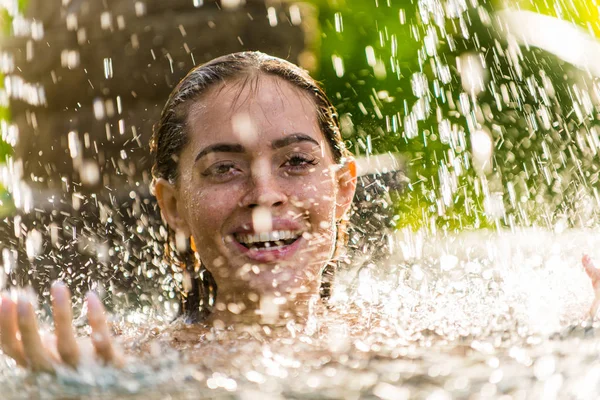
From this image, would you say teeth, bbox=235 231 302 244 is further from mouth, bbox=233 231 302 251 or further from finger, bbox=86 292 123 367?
finger, bbox=86 292 123 367

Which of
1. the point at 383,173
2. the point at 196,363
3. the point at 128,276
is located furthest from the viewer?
the point at 383,173

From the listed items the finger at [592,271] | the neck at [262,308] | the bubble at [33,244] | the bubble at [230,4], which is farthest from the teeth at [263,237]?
the bubble at [230,4]

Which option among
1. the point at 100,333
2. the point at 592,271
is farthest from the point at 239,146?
the point at 592,271

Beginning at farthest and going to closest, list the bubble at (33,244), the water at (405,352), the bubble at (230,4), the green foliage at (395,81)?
the green foliage at (395,81) < the bubble at (230,4) < the bubble at (33,244) < the water at (405,352)

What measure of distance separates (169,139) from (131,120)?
1647 millimetres

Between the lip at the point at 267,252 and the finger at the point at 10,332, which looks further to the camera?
the lip at the point at 267,252

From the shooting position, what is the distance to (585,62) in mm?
5801

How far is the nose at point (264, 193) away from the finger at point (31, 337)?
83cm

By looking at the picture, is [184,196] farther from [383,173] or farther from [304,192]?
[383,173]

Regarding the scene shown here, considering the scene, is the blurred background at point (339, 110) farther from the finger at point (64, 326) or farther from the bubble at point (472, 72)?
the finger at point (64, 326)

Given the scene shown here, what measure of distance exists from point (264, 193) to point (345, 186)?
1.54 ft

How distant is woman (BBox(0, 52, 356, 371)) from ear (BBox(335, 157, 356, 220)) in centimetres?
6

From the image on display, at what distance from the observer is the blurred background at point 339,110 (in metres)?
3.55

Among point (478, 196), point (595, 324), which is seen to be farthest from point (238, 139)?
point (478, 196)
